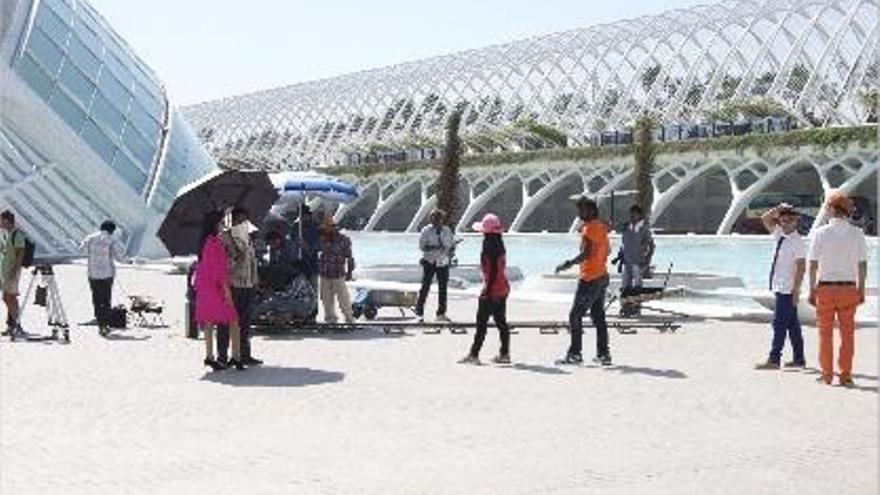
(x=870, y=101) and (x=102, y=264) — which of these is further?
(x=870, y=101)

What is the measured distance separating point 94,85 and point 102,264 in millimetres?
20347

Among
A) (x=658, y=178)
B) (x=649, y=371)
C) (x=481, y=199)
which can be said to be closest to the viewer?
(x=649, y=371)

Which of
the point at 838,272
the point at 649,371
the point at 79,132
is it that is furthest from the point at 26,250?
the point at 79,132

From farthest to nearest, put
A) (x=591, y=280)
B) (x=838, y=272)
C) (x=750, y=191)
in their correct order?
(x=750, y=191) → (x=591, y=280) → (x=838, y=272)

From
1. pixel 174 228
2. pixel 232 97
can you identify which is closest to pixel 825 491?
pixel 174 228

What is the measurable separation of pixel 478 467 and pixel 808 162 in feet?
165

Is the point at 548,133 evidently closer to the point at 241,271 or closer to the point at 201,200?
the point at 201,200

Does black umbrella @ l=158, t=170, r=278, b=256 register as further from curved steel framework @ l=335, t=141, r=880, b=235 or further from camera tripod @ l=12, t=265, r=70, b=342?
curved steel framework @ l=335, t=141, r=880, b=235

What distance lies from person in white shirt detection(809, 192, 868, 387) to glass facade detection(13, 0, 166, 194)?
2626 cm

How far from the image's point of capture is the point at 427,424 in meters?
7.17

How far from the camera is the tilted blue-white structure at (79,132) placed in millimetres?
31922

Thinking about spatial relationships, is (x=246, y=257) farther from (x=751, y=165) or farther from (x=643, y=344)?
(x=751, y=165)

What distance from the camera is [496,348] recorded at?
11797 mm

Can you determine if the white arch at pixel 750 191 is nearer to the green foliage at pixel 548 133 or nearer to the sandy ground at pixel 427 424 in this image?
the green foliage at pixel 548 133
